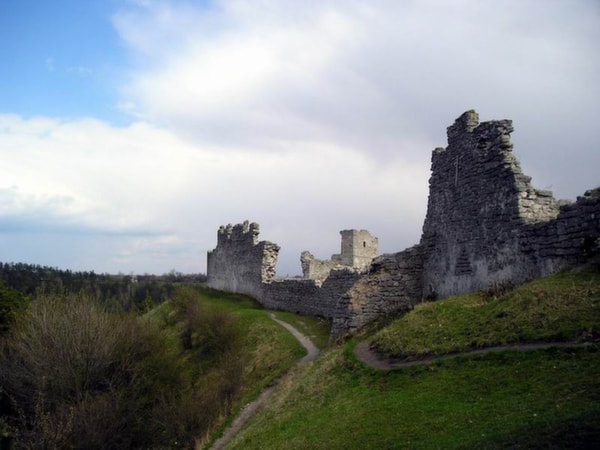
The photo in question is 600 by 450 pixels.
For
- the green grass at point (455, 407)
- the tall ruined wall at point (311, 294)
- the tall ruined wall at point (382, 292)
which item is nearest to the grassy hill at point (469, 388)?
the green grass at point (455, 407)

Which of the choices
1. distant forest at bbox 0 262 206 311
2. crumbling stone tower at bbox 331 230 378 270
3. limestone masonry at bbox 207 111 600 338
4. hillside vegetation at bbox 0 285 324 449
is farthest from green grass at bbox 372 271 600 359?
distant forest at bbox 0 262 206 311

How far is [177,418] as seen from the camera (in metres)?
16.6

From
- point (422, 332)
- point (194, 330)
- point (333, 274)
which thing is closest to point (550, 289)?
point (422, 332)

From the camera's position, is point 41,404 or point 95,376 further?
point 95,376

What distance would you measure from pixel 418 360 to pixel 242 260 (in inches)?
1086

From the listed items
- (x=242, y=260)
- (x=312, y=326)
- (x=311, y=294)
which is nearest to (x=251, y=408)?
(x=312, y=326)

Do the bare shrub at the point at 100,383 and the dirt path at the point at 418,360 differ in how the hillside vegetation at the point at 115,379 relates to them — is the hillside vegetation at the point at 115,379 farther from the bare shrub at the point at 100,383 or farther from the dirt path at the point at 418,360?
the dirt path at the point at 418,360

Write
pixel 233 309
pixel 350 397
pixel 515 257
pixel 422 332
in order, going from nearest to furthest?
pixel 350 397 → pixel 422 332 → pixel 515 257 → pixel 233 309

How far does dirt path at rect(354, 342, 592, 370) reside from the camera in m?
9.22

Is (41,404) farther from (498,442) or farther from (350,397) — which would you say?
(498,442)

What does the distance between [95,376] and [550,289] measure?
14.6 meters

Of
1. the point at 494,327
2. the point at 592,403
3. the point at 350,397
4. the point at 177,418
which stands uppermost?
the point at 494,327

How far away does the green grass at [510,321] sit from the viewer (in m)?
9.53

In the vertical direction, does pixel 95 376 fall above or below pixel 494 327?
below
